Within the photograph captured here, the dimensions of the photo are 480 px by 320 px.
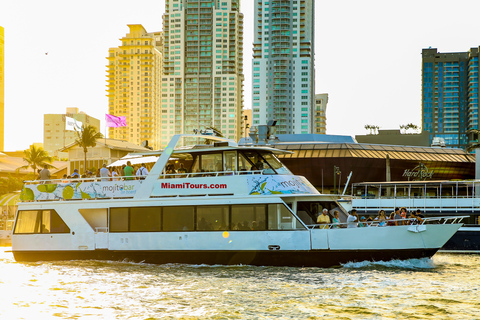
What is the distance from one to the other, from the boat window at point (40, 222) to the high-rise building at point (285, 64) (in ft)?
499

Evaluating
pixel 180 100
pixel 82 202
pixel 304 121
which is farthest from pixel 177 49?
pixel 82 202

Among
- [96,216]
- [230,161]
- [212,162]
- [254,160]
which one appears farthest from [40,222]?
[254,160]

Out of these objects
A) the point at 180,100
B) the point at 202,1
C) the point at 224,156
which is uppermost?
the point at 202,1

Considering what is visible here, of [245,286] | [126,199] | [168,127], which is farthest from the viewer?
[168,127]

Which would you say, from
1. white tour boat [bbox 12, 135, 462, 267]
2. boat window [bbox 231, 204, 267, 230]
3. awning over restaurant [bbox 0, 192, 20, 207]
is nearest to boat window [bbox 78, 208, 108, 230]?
white tour boat [bbox 12, 135, 462, 267]

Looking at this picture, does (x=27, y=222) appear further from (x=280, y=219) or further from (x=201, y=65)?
(x=201, y=65)

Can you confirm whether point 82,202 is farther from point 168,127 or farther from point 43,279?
point 168,127

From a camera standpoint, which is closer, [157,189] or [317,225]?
[317,225]

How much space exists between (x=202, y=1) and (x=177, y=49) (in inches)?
680

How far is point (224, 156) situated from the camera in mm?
23953

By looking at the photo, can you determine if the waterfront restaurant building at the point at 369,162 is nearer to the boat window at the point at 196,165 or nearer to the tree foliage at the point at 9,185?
the tree foliage at the point at 9,185

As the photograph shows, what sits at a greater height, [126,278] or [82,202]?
[82,202]

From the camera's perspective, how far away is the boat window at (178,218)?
2366cm

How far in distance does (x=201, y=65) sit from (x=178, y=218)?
16556cm
